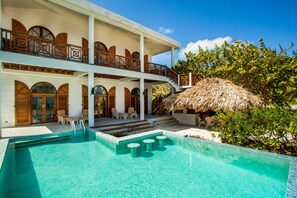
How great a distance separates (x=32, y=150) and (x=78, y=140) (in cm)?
199

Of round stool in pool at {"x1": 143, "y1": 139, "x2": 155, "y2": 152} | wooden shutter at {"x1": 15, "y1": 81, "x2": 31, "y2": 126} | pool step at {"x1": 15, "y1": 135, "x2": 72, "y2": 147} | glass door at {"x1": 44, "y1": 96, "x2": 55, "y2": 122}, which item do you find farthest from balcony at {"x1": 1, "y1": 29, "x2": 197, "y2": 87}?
round stool in pool at {"x1": 143, "y1": 139, "x2": 155, "y2": 152}

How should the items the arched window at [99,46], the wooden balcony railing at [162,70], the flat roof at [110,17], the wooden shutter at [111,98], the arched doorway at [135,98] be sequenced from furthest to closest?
the arched doorway at [135,98]
the wooden balcony railing at [162,70]
the wooden shutter at [111,98]
the arched window at [99,46]
the flat roof at [110,17]

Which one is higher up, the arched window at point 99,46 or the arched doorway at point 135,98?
the arched window at point 99,46

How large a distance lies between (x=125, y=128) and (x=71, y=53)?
5.81 meters

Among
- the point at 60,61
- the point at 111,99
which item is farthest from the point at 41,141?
the point at 111,99

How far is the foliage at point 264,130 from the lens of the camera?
5.91 meters

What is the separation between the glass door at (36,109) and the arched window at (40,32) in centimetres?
405

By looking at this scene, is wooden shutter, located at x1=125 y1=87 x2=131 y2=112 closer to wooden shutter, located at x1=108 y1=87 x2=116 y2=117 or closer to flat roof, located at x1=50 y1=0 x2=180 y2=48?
wooden shutter, located at x1=108 y1=87 x2=116 y2=117

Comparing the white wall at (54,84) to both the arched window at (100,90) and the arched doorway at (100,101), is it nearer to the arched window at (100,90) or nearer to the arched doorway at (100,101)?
the arched window at (100,90)

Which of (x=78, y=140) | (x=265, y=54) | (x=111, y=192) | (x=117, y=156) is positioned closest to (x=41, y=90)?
(x=78, y=140)

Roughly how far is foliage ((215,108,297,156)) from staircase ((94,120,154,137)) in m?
5.50

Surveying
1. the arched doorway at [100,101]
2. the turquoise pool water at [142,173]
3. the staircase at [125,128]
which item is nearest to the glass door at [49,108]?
the arched doorway at [100,101]

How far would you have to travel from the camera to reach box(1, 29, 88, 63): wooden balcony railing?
25.7ft

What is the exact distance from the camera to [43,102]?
36.1 feet
